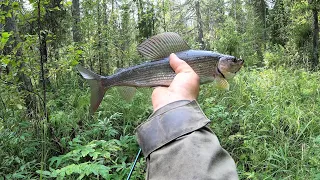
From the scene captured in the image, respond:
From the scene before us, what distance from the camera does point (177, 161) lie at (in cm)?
85

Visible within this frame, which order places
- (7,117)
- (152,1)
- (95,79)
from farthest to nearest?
1. (152,1)
2. (7,117)
3. (95,79)

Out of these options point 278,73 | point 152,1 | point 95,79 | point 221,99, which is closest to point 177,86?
point 95,79

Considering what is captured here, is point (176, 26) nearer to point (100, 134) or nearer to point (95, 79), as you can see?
point (100, 134)

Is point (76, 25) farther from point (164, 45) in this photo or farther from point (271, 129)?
point (164, 45)

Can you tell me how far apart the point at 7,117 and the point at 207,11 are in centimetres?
3385

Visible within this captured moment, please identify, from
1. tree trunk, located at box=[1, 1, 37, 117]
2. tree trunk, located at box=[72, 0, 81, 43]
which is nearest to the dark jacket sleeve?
tree trunk, located at box=[1, 1, 37, 117]

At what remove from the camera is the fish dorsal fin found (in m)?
1.64

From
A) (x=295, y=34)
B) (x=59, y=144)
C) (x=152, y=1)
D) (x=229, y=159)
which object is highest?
(x=152, y=1)

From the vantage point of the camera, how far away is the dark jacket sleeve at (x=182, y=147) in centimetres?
83

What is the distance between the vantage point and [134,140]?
11.6 ft

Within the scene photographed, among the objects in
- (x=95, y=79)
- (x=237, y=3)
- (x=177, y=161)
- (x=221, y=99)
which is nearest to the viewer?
(x=177, y=161)

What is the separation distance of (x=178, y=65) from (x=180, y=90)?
310 mm

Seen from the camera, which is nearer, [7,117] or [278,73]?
[7,117]

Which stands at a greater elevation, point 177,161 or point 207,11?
point 207,11
